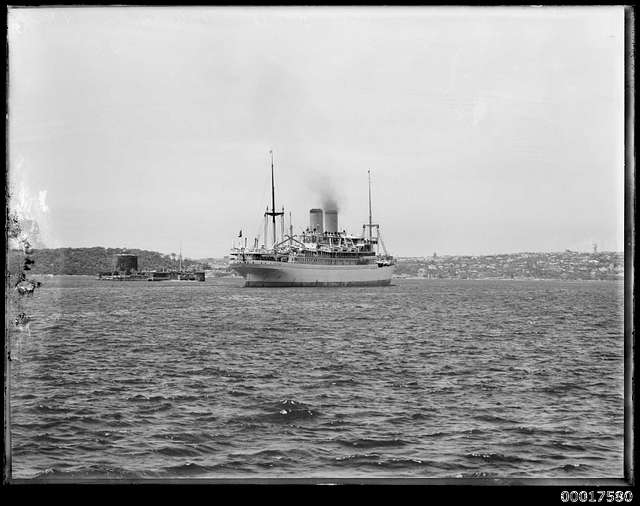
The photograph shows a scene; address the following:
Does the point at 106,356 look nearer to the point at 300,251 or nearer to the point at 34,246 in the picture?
the point at 34,246

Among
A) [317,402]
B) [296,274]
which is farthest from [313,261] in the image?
[317,402]

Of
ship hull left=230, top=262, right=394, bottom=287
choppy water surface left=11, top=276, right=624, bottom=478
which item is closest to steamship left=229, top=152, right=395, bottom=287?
ship hull left=230, top=262, right=394, bottom=287

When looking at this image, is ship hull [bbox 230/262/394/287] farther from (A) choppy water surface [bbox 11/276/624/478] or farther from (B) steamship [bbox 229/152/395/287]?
(A) choppy water surface [bbox 11/276/624/478]
